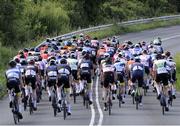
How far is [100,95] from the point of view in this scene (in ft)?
100

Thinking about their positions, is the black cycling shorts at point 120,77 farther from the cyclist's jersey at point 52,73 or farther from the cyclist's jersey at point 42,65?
the cyclist's jersey at point 42,65

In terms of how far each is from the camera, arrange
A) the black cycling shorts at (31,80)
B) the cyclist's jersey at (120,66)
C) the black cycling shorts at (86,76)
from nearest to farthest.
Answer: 1. the black cycling shorts at (31,80)
2. the black cycling shorts at (86,76)
3. the cyclist's jersey at (120,66)

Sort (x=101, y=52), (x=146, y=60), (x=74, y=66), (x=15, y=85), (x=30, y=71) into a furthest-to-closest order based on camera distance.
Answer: (x=101, y=52) < (x=146, y=60) < (x=74, y=66) < (x=30, y=71) < (x=15, y=85)

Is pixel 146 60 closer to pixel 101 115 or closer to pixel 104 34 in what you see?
pixel 101 115

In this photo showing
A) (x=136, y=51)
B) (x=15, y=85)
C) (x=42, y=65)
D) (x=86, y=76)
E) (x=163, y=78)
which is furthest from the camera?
(x=136, y=51)

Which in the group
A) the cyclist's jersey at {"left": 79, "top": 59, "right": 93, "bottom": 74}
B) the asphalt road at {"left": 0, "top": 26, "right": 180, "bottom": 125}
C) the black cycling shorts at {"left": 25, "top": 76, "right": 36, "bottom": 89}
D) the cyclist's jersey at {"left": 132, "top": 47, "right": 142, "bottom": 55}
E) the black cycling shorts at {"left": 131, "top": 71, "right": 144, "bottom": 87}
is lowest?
the asphalt road at {"left": 0, "top": 26, "right": 180, "bottom": 125}

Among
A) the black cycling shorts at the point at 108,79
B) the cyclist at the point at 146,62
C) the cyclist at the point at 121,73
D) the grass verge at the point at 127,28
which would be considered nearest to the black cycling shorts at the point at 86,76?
the black cycling shorts at the point at 108,79

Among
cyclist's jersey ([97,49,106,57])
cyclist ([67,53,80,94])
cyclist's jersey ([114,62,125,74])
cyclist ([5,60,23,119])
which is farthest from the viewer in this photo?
cyclist's jersey ([97,49,106,57])

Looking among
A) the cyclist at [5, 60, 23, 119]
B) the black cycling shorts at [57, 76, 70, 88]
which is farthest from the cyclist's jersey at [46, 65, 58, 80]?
the cyclist at [5, 60, 23, 119]

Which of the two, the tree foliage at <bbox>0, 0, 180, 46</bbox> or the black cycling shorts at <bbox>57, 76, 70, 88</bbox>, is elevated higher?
the black cycling shorts at <bbox>57, 76, 70, 88</bbox>

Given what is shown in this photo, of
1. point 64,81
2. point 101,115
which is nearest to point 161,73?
point 101,115

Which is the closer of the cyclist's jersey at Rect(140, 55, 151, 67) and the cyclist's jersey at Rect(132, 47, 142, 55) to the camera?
the cyclist's jersey at Rect(140, 55, 151, 67)

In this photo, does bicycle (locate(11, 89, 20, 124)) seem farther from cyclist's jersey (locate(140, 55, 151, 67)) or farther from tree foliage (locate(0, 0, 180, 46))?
tree foliage (locate(0, 0, 180, 46))

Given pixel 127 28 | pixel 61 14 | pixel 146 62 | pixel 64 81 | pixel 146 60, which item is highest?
pixel 64 81
